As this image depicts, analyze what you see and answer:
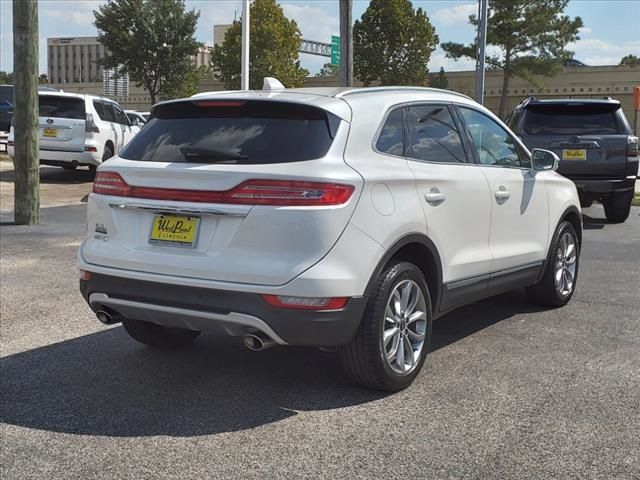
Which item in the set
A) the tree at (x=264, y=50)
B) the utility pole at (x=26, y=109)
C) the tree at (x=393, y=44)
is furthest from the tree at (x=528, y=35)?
the utility pole at (x=26, y=109)

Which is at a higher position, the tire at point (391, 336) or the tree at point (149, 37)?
Answer: the tree at point (149, 37)

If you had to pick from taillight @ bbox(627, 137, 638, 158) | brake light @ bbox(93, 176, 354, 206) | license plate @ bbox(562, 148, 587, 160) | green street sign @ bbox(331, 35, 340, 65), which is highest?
green street sign @ bbox(331, 35, 340, 65)

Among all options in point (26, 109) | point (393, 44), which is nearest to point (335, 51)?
point (26, 109)

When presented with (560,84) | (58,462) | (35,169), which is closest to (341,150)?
(58,462)

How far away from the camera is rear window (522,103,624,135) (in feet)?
36.1

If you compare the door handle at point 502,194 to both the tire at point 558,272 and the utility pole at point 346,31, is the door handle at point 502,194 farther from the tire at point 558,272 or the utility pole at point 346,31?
the utility pole at point 346,31

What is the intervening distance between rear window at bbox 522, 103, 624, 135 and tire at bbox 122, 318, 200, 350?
747 centimetres

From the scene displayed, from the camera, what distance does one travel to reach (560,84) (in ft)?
167

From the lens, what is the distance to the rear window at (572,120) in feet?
36.1

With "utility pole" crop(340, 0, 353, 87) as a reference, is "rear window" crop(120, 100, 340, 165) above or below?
below

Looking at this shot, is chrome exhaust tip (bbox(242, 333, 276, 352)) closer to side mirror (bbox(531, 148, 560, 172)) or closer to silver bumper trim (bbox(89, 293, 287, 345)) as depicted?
silver bumper trim (bbox(89, 293, 287, 345))

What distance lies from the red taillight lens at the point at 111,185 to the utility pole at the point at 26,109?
6.68 m

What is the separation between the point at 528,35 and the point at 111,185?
138 ft

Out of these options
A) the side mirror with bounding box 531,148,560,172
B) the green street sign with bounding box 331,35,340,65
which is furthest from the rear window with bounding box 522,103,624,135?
the green street sign with bounding box 331,35,340,65
